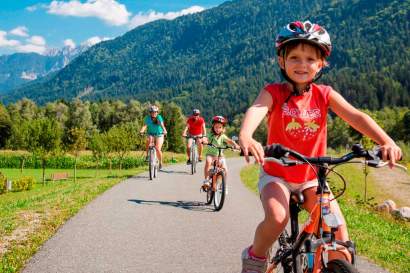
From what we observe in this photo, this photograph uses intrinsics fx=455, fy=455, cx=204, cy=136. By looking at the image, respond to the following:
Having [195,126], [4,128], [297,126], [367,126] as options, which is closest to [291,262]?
[297,126]

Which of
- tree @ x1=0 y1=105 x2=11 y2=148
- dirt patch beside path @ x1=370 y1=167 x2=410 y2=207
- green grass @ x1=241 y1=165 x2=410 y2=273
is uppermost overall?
tree @ x1=0 y1=105 x2=11 y2=148

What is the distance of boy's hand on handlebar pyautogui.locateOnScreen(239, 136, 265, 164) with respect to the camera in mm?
3199

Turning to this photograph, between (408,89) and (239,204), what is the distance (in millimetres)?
173451

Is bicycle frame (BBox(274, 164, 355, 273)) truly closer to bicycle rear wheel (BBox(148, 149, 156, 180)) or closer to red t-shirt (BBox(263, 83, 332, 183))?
red t-shirt (BBox(263, 83, 332, 183))

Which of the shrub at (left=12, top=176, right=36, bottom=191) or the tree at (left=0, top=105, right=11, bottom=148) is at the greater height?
the tree at (left=0, top=105, right=11, bottom=148)

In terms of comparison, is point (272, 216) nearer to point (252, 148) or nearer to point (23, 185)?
point (252, 148)

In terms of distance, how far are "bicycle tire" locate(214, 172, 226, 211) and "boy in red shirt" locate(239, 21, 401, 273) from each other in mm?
6245

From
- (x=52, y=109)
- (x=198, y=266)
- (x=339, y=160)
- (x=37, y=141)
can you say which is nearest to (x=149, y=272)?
(x=198, y=266)

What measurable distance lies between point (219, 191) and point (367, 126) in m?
7.15

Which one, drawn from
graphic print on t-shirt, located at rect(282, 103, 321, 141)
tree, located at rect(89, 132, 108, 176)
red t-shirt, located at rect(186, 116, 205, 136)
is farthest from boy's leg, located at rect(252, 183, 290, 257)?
tree, located at rect(89, 132, 108, 176)

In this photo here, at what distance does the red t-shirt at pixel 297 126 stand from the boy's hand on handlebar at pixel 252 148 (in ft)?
2.52

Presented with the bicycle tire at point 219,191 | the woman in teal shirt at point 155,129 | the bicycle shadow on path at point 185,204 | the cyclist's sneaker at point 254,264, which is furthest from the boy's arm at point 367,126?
the woman in teal shirt at point 155,129

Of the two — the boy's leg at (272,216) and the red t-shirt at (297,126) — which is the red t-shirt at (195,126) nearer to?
the red t-shirt at (297,126)

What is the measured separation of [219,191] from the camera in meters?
10.7
